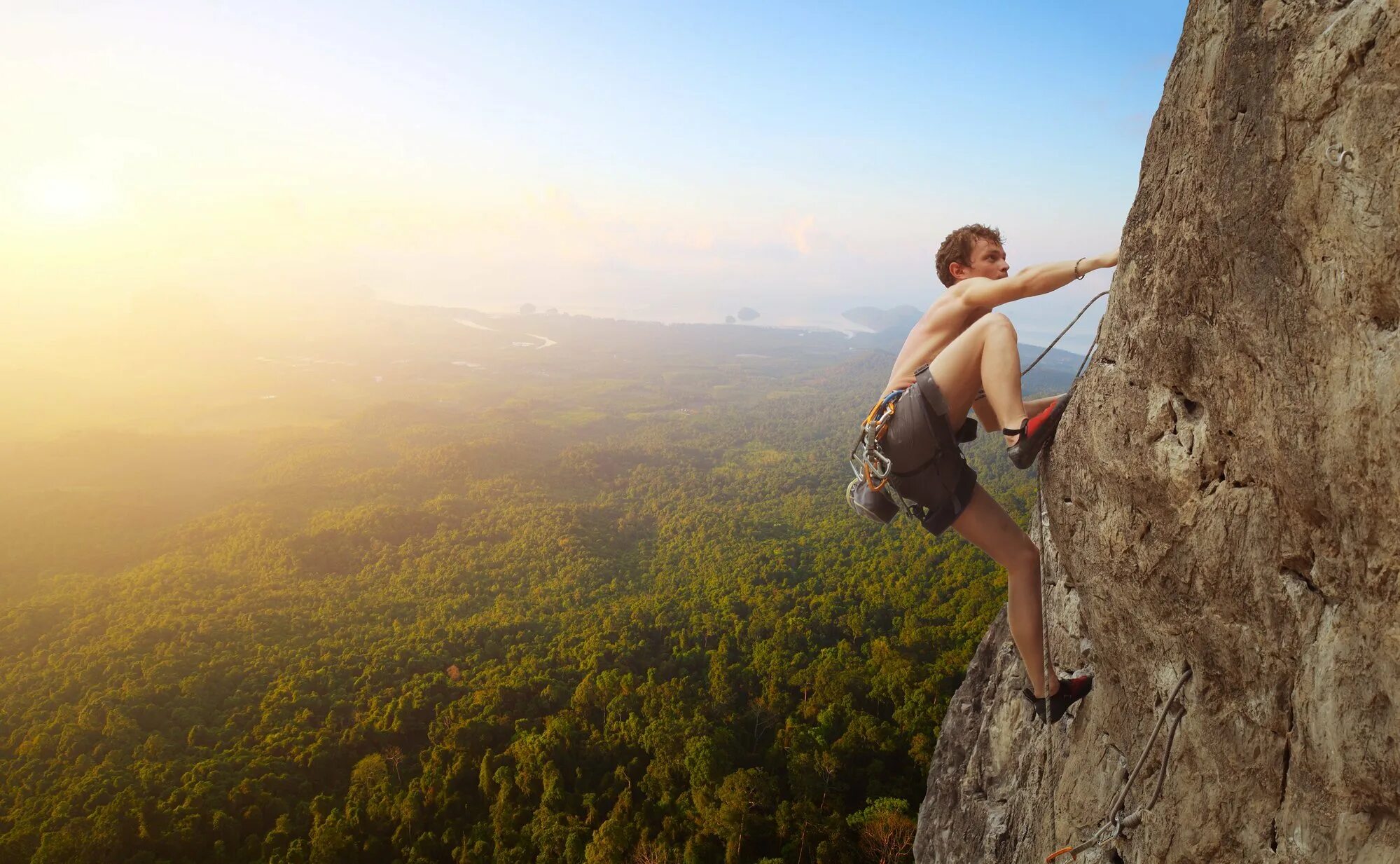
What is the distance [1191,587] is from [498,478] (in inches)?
3264

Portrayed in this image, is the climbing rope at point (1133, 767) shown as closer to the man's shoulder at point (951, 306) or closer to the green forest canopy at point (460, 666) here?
the man's shoulder at point (951, 306)

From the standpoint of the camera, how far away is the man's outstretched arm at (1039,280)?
4.23 meters

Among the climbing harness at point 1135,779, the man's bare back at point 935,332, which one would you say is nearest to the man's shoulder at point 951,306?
the man's bare back at point 935,332

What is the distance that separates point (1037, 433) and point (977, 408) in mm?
459

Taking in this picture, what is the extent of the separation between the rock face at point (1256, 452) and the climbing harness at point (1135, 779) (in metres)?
0.05

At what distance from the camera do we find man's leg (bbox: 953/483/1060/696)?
4.92m

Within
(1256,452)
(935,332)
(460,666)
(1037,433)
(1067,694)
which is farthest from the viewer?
(460,666)

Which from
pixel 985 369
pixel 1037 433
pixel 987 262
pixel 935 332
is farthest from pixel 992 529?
pixel 987 262

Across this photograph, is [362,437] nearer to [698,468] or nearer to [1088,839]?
[698,468]

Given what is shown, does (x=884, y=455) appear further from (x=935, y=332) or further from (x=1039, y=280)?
(x=1039, y=280)

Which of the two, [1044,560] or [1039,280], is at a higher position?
[1039,280]

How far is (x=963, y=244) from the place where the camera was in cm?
500

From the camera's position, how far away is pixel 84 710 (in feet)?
106

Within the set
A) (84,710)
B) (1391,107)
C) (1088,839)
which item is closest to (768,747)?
(1088,839)
